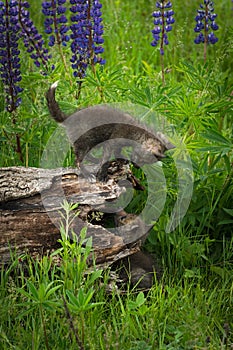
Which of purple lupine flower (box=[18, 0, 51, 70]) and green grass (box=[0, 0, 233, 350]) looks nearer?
green grass (box=[0, 0, 233, 350])

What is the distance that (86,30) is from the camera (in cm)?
381

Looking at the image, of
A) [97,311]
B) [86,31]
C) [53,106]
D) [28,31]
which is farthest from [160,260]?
[28,31]

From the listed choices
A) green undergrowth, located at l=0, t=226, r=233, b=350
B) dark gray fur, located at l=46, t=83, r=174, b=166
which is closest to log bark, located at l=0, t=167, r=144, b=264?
green undergrowth, located at l=0, t=226, r=233, b=350

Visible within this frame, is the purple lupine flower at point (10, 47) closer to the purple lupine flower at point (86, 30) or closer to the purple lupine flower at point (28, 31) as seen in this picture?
the purple lupine flower at point (28, 31)

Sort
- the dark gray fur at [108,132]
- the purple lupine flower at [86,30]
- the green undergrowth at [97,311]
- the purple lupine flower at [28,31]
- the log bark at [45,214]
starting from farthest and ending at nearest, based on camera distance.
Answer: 1. the purple lupine flower at [28,31]
2. the purple lupine flower at [86,30]
3. the dark gray fur at [108,132]
4. the log bark at [45,214]
5. the green undergrowth at [97,311]

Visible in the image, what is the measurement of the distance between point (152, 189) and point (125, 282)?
60 cm

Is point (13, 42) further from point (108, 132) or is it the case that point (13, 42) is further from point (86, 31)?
point (108, 132)

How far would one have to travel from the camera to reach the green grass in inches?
103

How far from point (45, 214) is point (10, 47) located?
4.38 ft

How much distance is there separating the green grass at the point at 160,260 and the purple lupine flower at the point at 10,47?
111 millimetres

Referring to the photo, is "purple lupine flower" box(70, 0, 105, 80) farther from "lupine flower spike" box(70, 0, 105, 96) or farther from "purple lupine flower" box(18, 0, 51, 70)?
"purple lupine flower" box(18, 0, 51, 70)

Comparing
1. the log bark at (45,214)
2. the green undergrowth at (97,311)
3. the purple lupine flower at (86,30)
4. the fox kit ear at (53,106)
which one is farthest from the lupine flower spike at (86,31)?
the green undergrowth at (97,311)

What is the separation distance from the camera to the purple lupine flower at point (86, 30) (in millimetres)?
3746

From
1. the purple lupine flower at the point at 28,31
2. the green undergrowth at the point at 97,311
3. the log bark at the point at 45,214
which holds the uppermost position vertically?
the purple lupine flower at the point at 28,31
